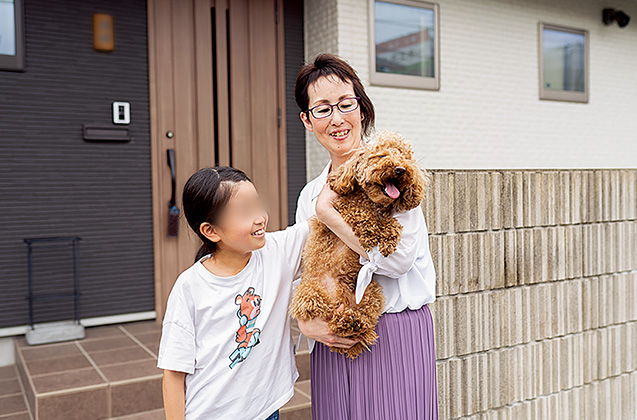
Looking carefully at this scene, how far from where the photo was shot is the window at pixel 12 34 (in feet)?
13.3

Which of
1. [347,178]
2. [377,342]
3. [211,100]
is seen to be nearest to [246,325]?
[377,342]

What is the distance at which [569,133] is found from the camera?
6605 millimetres

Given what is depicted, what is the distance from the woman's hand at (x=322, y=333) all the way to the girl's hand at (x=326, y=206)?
0.95 ft

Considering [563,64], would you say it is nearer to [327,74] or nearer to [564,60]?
[564,60]

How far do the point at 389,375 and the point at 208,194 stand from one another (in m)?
0.77

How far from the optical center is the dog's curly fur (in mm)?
1345

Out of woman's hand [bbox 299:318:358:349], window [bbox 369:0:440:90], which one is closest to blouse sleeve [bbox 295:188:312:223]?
woman's hand [bbox 299:318:358:349]

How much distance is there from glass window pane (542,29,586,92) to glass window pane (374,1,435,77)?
176cm

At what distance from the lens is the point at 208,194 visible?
61.6 inches

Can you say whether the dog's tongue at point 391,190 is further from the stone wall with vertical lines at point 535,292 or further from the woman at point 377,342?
the stone wall with vertical lines at point 535,292

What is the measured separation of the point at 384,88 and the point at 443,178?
3.05m

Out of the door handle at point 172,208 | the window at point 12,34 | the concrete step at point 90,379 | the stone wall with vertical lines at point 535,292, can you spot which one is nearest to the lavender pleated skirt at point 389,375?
the stone wall with vertical lines at point 535,292

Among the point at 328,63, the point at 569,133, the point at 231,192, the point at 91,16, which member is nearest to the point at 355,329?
the point at 231,192

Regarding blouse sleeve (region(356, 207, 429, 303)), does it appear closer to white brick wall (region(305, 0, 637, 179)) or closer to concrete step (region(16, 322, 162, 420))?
concrete step (region(16, 322, 162, 420))
